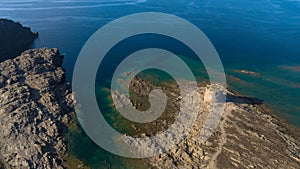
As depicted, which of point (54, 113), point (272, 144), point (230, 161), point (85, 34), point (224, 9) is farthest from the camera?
point (224, 9)

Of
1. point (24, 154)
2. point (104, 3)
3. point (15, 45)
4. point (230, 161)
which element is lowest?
point (24, 154)

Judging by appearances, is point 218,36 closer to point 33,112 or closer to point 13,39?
point 13,39

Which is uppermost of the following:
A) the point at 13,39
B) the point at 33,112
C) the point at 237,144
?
the point at 13,39

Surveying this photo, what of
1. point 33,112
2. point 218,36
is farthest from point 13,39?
point 218,36

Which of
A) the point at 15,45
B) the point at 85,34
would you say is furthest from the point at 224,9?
the point at 15,45

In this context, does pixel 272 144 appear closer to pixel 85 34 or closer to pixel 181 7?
pixel 85 34
